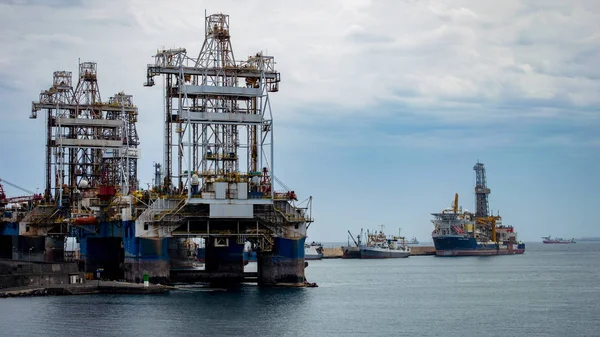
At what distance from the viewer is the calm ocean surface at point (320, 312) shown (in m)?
67.5

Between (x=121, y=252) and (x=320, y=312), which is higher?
(x=121, y=252)

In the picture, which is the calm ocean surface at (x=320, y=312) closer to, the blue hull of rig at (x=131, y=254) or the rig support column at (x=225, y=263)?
the blue hull of rig at (x=131, y=254)

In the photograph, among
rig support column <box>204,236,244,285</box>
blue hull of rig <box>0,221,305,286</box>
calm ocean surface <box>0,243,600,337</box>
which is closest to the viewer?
calm ocean surface <box>0,243,600,337</box>

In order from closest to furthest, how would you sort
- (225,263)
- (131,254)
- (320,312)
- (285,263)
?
1. (320,312)
2. (131,254)
3. (285,263)
4. (225,263)

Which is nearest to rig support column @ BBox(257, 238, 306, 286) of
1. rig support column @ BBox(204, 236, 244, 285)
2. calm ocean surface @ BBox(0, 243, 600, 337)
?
calm ocean surface @ BBox(0, 243, 600, 337)

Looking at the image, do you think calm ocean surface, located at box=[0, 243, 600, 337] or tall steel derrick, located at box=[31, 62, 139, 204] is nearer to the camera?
calm ocean surface, located at box=[0, 243, 600, 337]

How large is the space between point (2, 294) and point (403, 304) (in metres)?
36.1

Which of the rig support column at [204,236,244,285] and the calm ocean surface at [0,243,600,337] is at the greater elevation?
the rig support column at [204,236,244,285]

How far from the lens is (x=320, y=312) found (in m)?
77.6

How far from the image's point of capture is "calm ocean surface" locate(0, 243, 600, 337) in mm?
67500

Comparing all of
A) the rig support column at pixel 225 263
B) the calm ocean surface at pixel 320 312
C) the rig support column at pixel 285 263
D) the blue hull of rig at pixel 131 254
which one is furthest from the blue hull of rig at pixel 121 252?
the rig support column at pixel 285 263

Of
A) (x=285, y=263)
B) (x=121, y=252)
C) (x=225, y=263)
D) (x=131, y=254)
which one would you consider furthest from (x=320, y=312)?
(x=121, y=252)

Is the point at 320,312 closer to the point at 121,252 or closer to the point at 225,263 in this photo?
the point at 225,263

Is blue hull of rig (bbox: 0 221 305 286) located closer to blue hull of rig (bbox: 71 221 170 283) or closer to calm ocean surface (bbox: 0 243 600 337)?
blue hull of rig (bbox: 71 221 170 283)
